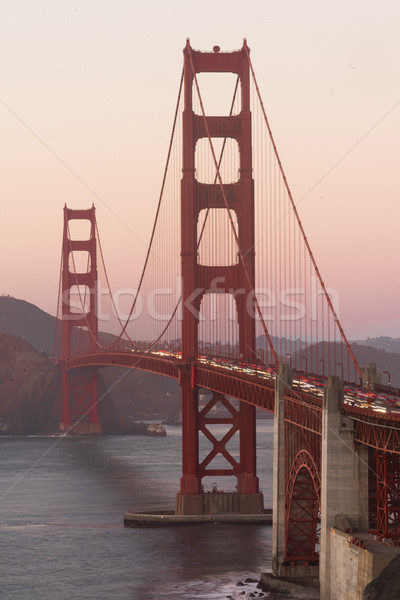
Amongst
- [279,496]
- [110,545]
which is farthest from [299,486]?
Answer: [110,545]

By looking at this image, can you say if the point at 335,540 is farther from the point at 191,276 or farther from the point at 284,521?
the point at 191,276

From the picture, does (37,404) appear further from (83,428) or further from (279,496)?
(279,496)

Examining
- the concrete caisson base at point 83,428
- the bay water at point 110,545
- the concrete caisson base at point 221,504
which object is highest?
the concrete caisson base at point 83,428

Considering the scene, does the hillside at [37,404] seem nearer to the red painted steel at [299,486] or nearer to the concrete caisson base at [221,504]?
the concrete caisson base at [221,504]

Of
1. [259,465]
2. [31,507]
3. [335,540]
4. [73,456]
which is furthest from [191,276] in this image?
[73,456]

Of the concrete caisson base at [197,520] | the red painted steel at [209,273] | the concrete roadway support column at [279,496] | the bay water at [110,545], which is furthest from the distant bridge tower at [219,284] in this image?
the concrete roadway support column at [279,496]

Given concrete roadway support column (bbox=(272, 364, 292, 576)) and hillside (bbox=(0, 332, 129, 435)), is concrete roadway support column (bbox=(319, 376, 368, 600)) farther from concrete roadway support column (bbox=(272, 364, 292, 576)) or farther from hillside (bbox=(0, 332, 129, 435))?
hillside (bbox=(0, 332, 129, 435))
